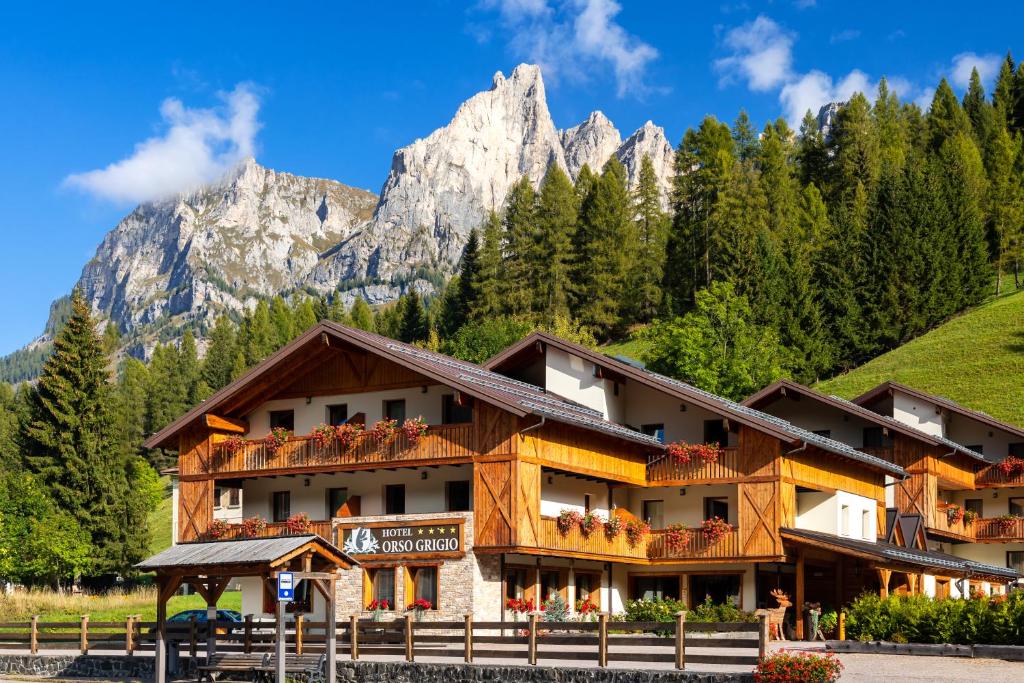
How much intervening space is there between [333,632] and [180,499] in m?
15.2

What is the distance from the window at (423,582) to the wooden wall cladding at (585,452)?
454 cm

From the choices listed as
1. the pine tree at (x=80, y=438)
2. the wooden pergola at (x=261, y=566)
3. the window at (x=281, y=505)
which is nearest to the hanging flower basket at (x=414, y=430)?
the window at (x=281, y=505)

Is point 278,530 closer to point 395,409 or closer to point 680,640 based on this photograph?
point 395,409

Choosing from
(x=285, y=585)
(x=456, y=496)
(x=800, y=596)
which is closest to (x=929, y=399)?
(x=800, y=596)

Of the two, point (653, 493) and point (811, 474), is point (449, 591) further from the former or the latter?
point (811, 474)

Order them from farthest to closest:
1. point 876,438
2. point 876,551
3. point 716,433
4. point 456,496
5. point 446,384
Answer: point 876,438
point 716,433
point 456,496
point 876,551
point 446,384

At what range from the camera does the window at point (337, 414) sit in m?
40.6

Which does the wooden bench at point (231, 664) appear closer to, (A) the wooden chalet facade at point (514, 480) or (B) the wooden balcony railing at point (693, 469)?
(A) the wooden chalet facade at point (514, 480)

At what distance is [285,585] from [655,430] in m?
21.1

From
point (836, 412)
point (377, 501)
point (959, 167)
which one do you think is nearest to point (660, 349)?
point (836, 412)

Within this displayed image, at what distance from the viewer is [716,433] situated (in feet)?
141

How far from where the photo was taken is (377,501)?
1569 inches

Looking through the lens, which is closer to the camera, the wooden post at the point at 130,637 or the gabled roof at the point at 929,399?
the wooden post at the point at 130,637

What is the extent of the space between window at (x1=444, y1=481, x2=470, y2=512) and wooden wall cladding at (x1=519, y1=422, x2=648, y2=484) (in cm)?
319
